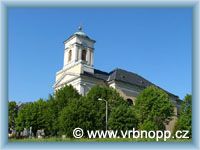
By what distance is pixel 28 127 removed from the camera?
44.5 meters

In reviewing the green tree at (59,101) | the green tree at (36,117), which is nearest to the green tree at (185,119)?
the green tree at (59,101)

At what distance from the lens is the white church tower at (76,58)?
189ft

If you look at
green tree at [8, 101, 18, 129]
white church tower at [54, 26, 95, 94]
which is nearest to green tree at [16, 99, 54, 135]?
green tree at [8, 101, 18, 129]

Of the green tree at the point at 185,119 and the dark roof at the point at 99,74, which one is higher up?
the dark roof at the point at 99,74

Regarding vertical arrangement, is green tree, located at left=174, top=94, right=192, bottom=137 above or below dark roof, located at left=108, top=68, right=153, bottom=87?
below

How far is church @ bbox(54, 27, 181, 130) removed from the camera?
56.4 m

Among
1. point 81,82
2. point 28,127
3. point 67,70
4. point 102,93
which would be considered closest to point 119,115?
point 102,93

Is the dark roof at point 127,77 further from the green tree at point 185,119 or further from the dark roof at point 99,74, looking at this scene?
the green tree at point 185,119

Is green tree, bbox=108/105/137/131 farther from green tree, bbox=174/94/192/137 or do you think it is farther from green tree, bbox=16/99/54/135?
green tree, bbox=16/99/54/135

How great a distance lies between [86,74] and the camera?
187ft
